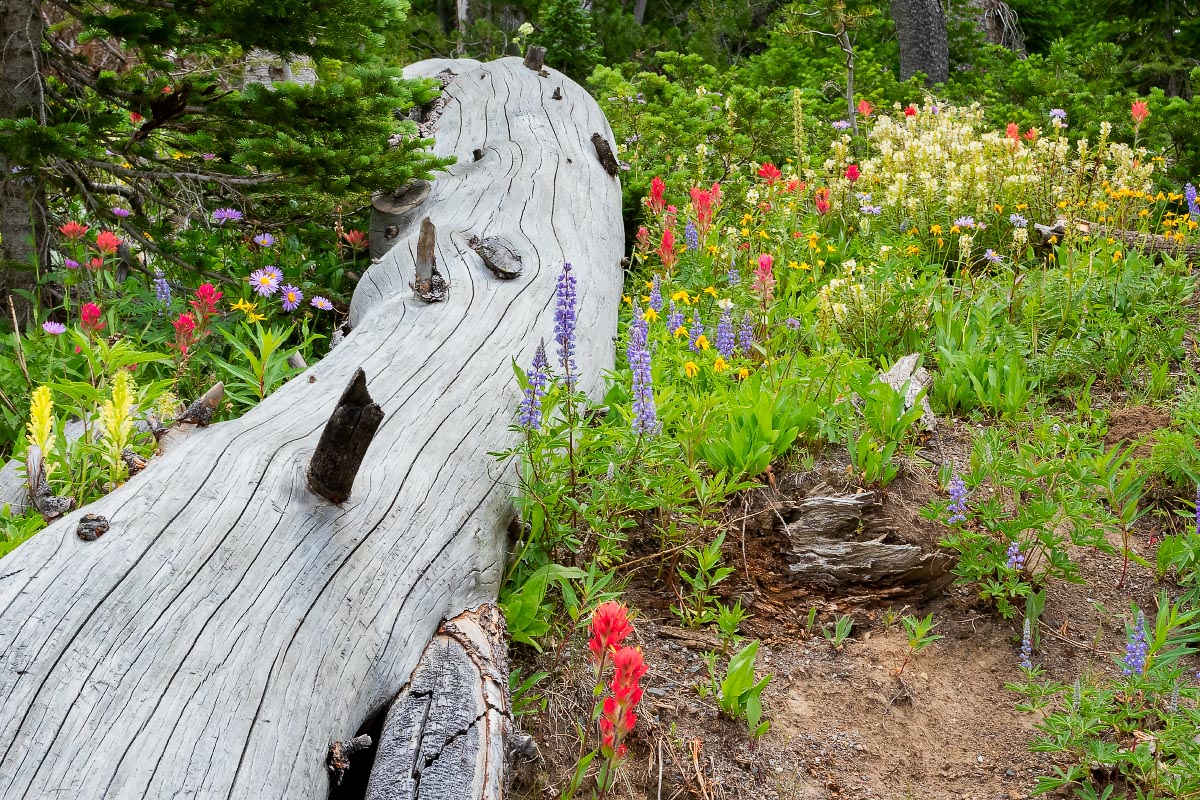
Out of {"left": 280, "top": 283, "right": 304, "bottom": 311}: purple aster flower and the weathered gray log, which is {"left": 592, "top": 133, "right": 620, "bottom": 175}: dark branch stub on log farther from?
the weathered gray log

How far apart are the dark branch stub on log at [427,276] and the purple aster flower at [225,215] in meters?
1.33

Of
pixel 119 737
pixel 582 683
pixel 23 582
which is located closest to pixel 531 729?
pixel 582 683

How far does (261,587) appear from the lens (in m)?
2.28

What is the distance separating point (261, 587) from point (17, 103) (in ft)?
10.7

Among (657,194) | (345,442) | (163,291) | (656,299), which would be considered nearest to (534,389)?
(345,442)

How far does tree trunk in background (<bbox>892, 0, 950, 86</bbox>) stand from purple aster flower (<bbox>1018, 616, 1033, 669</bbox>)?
9.10m

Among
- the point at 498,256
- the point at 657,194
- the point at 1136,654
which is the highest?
the point at 657,194

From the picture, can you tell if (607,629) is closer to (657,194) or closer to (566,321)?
(566,321)

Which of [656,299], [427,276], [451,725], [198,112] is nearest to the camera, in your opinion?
[451,725]

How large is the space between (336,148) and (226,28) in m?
0.68

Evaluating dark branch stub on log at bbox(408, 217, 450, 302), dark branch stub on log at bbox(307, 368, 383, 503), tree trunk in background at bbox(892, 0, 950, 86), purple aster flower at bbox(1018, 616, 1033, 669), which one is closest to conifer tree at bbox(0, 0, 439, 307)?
dark branch stub on log at bbox(408, 217, 450, 302)

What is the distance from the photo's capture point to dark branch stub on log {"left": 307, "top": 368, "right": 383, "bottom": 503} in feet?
7.50

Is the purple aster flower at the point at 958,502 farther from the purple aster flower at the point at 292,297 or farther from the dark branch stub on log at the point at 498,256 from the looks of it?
the purple aster flower at the point at 292,297

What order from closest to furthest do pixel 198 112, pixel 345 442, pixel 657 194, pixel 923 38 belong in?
pixel 345 442
pixel 198 112
pixel 657 194
pixel 923 38
